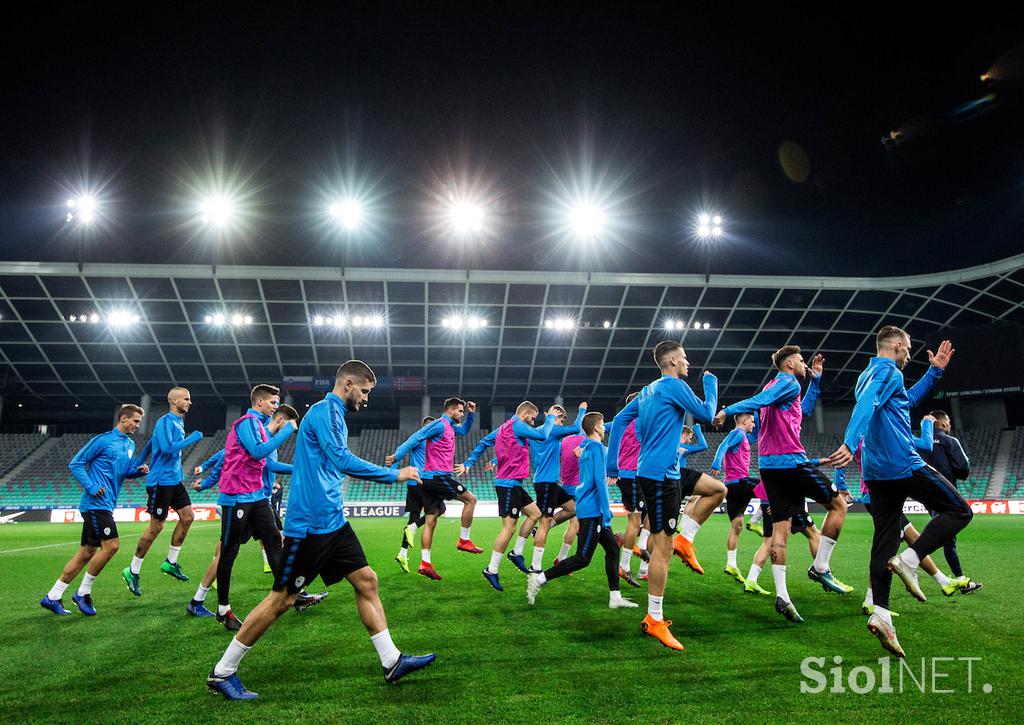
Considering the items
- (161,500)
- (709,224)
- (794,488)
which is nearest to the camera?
(794,488)

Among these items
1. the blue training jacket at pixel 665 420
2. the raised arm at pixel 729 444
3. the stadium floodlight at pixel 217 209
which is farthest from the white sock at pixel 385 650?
the stadium floodlight at pixel 217 209

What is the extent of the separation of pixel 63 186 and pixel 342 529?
110ft

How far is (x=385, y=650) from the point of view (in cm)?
458

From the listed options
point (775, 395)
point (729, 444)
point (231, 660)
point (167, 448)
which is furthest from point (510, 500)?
point (231, 660)

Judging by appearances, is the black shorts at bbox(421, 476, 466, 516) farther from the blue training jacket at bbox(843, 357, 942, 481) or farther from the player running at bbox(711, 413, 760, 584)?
the blue training jacket at bbox(843, 357, 942, 481)

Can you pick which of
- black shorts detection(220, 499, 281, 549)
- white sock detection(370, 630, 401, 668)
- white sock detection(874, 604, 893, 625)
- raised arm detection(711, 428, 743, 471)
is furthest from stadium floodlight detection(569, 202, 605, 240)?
white sock detection(370, 630, 401, 668)

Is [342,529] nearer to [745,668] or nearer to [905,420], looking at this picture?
[745,668]

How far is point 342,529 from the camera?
188 inches

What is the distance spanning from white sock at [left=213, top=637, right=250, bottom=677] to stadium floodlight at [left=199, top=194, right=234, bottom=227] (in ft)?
101

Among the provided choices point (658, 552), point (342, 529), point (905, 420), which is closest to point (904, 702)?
point (658, 552)

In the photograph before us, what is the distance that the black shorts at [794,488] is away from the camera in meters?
6.96

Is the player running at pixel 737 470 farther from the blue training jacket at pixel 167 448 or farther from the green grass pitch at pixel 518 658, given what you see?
the blue training jacket at pixel 167 448

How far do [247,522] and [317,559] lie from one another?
3.05 meters

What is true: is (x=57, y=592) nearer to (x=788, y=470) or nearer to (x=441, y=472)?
(x=441, y=472)
